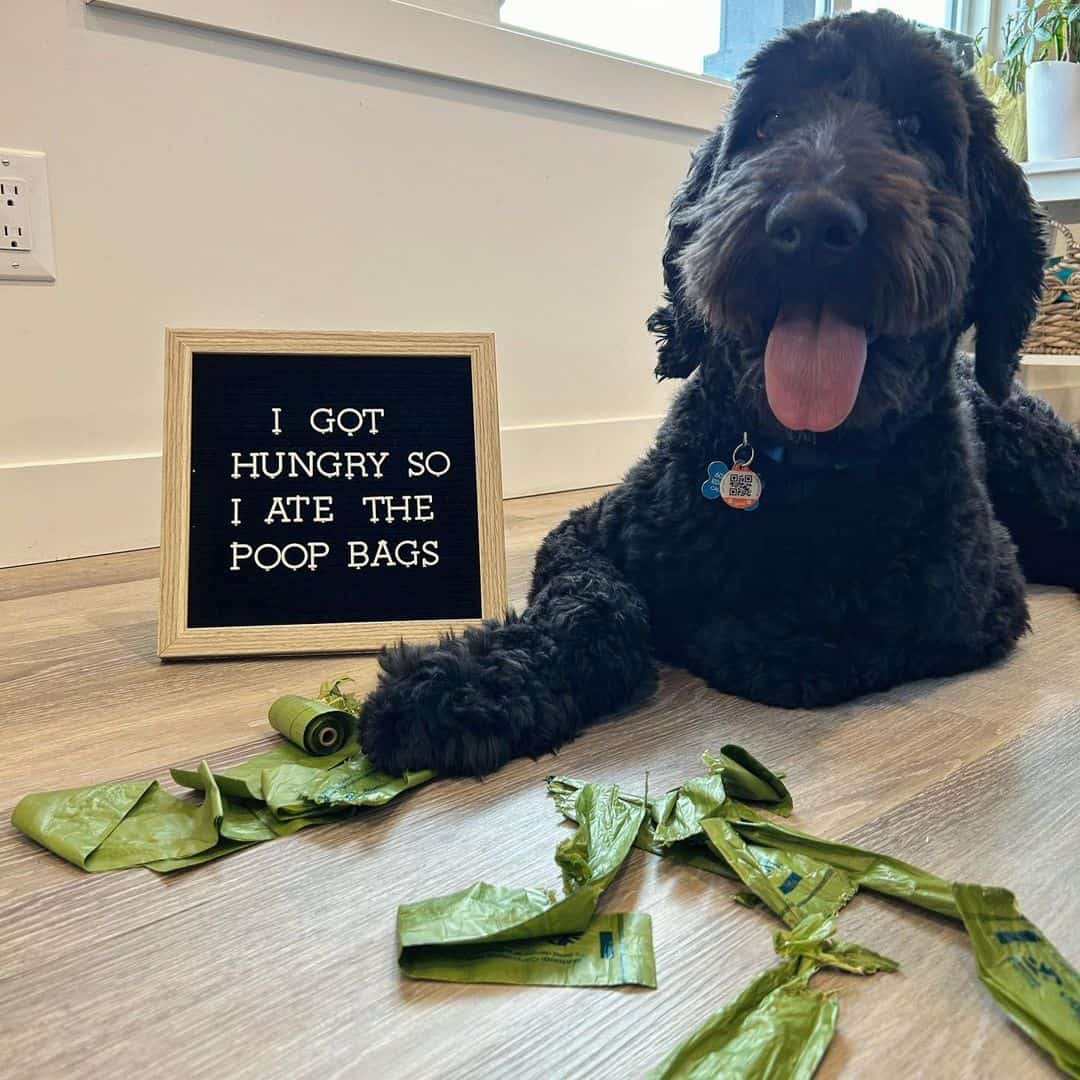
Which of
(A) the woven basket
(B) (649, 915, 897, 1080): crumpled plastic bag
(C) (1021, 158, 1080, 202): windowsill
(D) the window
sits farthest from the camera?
(C) (1021, 158, 1080, 202): windowsill

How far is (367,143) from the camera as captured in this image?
2.35 metres

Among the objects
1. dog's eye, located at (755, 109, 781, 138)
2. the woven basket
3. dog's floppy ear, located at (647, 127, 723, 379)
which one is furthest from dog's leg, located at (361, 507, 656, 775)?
the woven basket

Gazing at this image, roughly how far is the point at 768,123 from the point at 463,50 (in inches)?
53.2

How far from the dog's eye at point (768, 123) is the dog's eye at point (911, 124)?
0.15 meters

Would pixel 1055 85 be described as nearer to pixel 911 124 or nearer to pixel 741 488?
pixel 911 124

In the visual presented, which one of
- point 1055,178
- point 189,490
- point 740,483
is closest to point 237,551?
point 189,490

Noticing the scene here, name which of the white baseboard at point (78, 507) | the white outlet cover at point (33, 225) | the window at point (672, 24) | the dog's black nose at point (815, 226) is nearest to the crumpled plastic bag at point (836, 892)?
the dog's black nose at point (815, 226)

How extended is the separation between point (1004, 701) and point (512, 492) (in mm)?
1650

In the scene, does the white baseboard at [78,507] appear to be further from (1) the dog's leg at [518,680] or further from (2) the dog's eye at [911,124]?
(2) the dog's eye at [911,124]

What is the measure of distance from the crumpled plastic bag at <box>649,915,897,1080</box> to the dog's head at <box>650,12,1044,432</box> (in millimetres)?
673

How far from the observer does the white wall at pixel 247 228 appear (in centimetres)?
196

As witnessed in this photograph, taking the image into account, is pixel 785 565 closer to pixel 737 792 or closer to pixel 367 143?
pixel 737 792

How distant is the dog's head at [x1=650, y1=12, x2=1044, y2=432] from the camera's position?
1.17 metres

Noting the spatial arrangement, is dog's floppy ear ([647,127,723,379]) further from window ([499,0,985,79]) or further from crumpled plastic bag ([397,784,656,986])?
window ([499,0,985,79])
